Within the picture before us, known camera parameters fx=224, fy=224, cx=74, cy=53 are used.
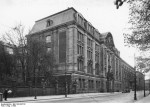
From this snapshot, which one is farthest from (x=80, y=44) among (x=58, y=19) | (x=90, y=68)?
(x=90, y=68)

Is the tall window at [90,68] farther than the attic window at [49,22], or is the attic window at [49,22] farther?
the tall window at [90,68]

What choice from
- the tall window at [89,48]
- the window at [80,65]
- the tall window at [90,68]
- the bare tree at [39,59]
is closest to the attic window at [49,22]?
the bare tree at [39,59]

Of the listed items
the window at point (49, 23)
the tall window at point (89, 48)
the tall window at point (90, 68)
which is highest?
the window at point (49, 23)

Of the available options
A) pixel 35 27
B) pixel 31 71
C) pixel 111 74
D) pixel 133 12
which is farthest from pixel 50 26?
pixel 133 12

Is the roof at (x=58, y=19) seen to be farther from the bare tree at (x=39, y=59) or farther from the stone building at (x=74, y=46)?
the bare tree at (x=39, y=59)

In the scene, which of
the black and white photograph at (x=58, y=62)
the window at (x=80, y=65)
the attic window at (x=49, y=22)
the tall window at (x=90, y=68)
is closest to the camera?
the black and white photograph at (x=58, y=62)

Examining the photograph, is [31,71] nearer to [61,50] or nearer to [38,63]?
[38,63]

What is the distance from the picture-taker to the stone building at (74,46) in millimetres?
44500

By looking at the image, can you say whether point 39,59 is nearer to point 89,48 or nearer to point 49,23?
point 49,23

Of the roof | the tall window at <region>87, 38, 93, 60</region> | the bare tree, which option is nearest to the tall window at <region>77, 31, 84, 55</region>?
the tall window at <region>87, 38, 93, 60</region>

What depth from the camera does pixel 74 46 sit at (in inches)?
1767

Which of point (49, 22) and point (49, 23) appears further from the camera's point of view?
point (49, 23)

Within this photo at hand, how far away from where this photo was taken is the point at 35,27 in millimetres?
51312

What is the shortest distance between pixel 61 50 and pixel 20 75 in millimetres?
9656
